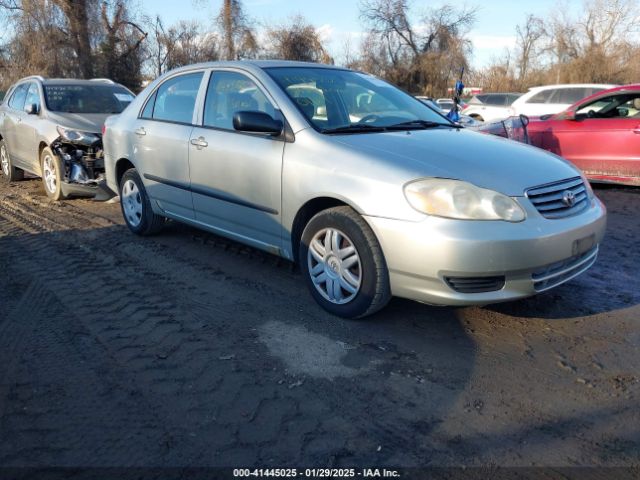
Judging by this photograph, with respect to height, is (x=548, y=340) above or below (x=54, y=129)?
below

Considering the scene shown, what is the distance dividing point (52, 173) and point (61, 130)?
693 millimetres

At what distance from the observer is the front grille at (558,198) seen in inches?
131

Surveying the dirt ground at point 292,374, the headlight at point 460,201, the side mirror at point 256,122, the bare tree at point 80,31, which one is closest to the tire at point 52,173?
the dirt ground at point 292,374

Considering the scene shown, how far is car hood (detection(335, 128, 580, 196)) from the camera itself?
10.8 feet

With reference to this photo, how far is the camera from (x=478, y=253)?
10.2 ft

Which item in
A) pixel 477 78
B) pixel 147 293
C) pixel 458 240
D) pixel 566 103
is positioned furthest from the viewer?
pixel 477 78

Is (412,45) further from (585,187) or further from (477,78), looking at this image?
(585,187)

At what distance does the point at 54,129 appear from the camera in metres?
7.33

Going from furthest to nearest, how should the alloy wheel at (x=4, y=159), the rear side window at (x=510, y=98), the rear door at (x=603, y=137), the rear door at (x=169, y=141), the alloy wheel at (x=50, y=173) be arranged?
the rear side window at (x=510, y=98) → the alloy wheel at (x=4, y=159) → the rear door at (x=603, y=137) → the alloy wheel at (x=50, y=173) → the rear door at (x=169, y=141)

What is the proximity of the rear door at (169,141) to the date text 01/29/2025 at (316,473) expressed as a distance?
119 inches

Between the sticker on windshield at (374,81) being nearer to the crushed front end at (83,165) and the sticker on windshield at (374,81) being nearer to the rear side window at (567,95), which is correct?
the crushed front end at (83,165)

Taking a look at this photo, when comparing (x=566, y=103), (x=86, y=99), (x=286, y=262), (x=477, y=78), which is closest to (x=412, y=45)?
(x=477, y=78)

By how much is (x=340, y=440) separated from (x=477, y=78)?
45899 mm

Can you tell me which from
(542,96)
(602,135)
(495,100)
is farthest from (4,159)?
(495,100)
